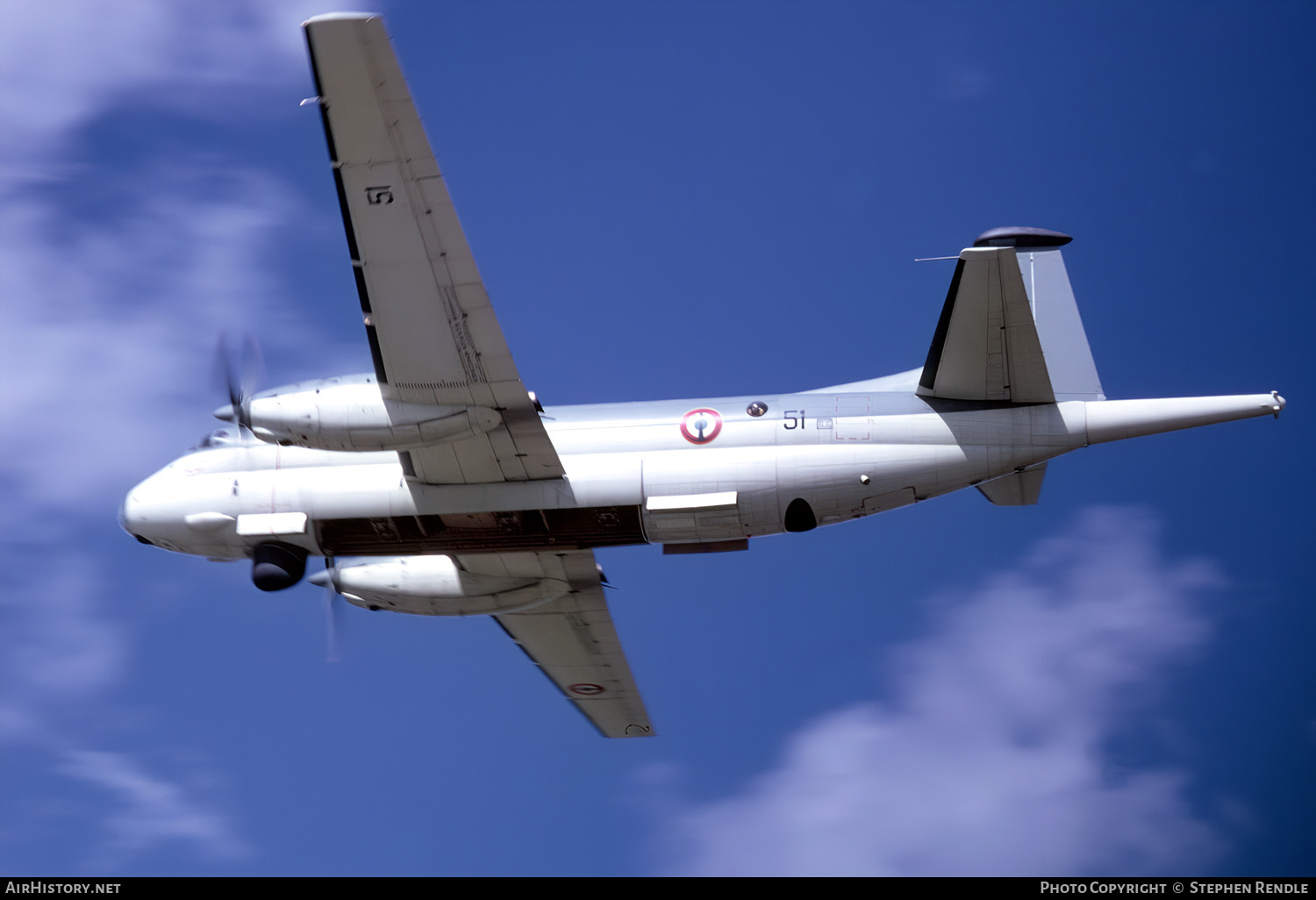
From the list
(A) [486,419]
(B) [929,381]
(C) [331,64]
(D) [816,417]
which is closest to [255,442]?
(A) [486,419]

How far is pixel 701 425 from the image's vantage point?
71.5ft

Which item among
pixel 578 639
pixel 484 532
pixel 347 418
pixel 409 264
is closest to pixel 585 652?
pixel 578 639

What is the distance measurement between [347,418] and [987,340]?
32.6 feet

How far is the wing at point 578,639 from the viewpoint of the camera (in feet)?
79.2

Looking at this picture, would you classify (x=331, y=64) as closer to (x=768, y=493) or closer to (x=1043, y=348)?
(x=768, y=493)

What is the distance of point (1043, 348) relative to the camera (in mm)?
21953

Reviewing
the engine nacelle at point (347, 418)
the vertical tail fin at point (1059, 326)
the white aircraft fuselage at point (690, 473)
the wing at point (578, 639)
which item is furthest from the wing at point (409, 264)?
the vertical tail fin at point (1059, 326)

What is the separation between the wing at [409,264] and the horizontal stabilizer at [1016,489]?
7.43 meters

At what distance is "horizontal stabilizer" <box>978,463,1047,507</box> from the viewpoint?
872 inches

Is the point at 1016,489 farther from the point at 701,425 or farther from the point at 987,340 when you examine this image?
the point at 701,425

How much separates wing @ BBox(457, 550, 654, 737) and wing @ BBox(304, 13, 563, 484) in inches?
113

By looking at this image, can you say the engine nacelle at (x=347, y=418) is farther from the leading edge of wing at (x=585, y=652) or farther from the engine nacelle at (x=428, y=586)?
the leading edge of wing at (x=585, y=652)

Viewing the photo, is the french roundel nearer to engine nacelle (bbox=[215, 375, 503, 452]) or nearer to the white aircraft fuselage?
the white aircraft fuselage

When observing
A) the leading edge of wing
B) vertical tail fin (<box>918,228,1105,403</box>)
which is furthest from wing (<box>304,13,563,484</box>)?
vertical tail fin (<box>918,228,1105,403</box>)
